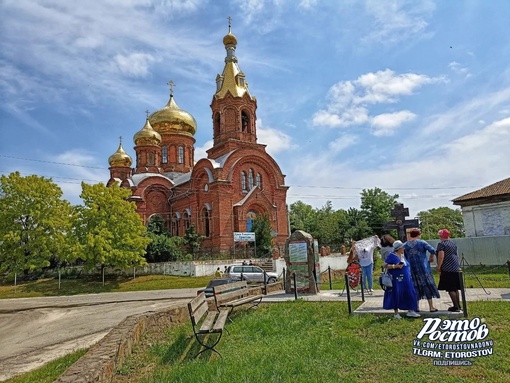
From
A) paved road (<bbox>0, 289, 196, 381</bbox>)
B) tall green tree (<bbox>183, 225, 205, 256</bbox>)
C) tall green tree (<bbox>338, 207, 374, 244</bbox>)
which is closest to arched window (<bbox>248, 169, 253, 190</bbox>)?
tall green tree (<bbox>183, 225, 205, 256</bbox>)

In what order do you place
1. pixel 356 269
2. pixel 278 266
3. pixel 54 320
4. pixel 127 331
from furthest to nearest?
1. pixel 278 266
2. pixel 54 320
3. pixel 356 269
4. pixel 127 331

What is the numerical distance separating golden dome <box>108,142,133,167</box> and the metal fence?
37.2m

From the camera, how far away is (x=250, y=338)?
7.00 metres

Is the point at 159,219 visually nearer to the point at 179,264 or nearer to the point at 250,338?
the point at 179,264

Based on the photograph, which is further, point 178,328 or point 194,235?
point 194,235

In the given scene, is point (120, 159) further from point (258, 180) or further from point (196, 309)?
point (196, 309)

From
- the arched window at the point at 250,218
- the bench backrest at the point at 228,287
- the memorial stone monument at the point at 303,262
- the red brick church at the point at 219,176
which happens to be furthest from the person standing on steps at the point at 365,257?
the arched window at the point at 250,218

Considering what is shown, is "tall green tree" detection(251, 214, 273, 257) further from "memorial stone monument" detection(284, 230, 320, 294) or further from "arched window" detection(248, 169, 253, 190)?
"memorial stone monument" detection(284, 230, 320, 294)

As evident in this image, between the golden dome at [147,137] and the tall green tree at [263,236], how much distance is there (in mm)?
17231

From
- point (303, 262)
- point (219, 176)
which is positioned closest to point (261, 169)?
point (219, 176)

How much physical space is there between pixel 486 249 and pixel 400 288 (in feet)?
59.5

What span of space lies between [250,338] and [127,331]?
2.03 meters

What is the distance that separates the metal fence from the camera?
21.7 meters

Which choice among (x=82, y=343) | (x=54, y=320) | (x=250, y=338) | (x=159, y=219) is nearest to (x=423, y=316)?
(x=250, y=338)
